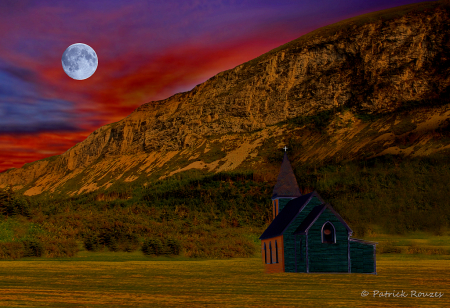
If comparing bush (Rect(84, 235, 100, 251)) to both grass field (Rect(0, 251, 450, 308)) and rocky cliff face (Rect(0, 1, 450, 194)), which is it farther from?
rocky cliff face (Rect(0, 1, 450, 194))

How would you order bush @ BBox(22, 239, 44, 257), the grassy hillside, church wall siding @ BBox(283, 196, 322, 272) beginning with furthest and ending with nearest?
the grassy hillside, bush @ BBox(22, 239, 44, 257), church wall siding @ BBox(283, 196, 322, 272)

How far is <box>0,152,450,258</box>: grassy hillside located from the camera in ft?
177

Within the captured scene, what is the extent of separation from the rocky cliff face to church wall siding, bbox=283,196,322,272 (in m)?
61.7

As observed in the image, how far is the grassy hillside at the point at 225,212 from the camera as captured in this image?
177 ft

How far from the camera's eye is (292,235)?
29.2 metres

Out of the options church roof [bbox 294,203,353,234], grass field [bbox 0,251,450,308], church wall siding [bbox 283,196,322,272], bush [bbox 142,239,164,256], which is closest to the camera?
grass field [bbox 0,251,450,308]

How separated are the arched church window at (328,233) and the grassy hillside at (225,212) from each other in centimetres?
2418

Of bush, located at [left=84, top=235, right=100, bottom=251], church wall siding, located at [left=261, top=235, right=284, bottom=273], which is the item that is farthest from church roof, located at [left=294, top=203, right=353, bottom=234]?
bush, located at [left=84, top=235, right=100, bottom=251]

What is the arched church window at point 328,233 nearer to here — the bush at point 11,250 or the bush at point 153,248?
the bush at point 153,248

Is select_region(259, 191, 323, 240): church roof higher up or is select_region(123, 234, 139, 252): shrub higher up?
select_region(259, 191, 323, 240): church roof

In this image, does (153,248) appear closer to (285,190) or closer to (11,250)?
(11,250)

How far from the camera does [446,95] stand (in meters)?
104

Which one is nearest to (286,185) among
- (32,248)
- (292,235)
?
(292,235)

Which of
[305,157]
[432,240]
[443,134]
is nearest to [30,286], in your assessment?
[432,240]
